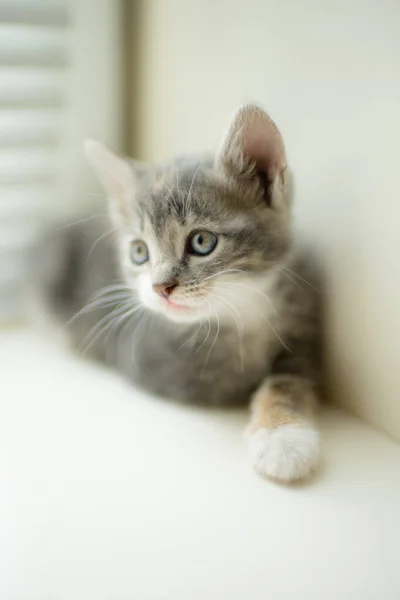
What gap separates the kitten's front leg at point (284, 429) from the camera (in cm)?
90

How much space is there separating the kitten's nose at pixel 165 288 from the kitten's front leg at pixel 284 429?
260 mm

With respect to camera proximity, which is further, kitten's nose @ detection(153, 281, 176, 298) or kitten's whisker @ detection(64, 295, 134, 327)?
kitten's whisker @ detection(64, 295, 134, 327)

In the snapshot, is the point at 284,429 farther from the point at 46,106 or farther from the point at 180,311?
the point at 46,106

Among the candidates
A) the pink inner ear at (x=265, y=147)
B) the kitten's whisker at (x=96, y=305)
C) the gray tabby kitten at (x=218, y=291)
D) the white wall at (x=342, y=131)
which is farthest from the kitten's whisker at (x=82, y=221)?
the pink inner ear at (x=265, y=147)

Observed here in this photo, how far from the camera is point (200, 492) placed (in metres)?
0.89

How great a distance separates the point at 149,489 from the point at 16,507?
0.61 ft

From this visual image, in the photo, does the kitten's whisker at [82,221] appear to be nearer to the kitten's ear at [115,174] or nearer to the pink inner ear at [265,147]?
the kitten's ear at [115,174]

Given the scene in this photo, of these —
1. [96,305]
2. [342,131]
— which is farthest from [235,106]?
[96,305]

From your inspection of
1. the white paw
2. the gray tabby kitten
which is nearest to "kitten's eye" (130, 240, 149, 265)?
the gray tabby kitten

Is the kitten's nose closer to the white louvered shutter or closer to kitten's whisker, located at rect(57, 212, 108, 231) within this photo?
kitten's whisker, located at rect(57, 212, 108, 231)

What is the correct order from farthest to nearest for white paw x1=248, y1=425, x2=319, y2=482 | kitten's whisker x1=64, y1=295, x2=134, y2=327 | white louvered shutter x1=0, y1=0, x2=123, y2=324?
white louvered shutter x1=0, y1=0, x2=123, y2=324 → kitten's whisker x1=64, y1=295, x2=134, y2=327 → white paw x1=248, y1=425, x2=319, y2=482

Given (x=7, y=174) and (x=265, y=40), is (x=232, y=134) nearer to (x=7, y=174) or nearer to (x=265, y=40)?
(x=265, y=40)

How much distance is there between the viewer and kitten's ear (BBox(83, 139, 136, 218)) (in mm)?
1094

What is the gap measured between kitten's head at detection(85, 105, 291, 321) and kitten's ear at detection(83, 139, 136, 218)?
82mm
